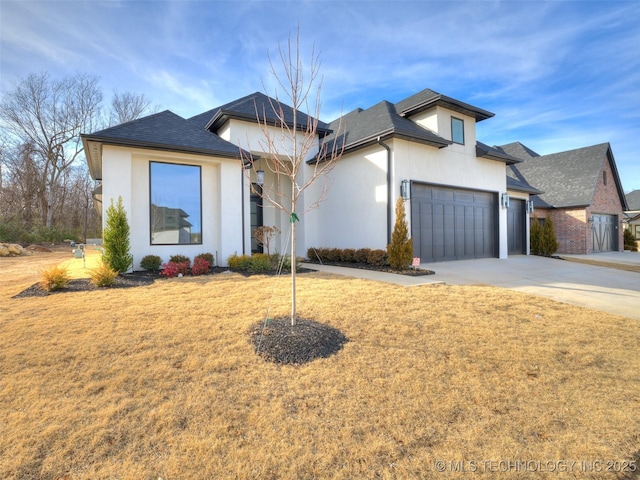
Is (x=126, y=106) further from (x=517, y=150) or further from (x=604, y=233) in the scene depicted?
(x=604, y=233)

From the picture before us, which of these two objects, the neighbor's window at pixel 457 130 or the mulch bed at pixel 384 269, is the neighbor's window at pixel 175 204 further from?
the neighbor's window at pixel 457 130

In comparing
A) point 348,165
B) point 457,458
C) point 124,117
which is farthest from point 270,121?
point 124,117

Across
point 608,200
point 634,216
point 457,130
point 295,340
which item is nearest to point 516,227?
point 457,130

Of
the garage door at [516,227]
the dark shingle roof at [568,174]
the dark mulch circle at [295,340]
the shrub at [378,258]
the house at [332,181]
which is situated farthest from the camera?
the dark shingle roof at [568,174]

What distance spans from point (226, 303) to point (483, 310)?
4426 millimetres

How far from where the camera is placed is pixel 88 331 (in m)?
4.19

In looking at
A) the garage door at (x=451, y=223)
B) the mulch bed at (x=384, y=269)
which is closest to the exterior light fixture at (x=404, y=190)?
the garage door at (x=451, y=223)

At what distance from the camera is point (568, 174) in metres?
20.3

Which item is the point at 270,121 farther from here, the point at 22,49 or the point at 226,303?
the point at 22,49

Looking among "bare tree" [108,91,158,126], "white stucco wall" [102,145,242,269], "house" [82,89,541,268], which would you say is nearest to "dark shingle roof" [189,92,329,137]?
"house" [82,89,541,268]

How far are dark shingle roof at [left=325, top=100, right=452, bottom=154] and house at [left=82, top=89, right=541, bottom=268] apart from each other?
7 cm

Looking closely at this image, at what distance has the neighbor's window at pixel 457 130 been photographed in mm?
12415

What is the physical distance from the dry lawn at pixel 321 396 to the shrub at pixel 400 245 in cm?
430

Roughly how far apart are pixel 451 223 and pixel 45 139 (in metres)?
33.9
